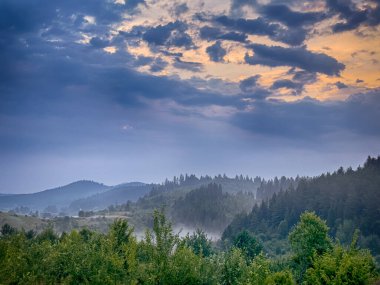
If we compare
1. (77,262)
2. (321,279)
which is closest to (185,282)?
(77,262)

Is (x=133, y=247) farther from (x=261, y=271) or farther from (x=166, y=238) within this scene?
(x=261, y=271)

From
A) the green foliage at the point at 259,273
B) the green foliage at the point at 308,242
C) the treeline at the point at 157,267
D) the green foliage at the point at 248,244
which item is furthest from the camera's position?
the green foliage at the point at 248,244

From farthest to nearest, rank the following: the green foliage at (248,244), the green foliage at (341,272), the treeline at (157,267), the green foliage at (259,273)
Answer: the green foliage at (248,244) < the green foliage at (341,272) < the treeline at (157,267) < the green foliage at (259,273)

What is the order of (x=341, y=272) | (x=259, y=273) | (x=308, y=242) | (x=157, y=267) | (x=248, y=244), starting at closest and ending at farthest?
(x=259, y=273)
(x=157, y=267)
(x=341, y=272)
(x=308, y=242)
(x=248, y=244)

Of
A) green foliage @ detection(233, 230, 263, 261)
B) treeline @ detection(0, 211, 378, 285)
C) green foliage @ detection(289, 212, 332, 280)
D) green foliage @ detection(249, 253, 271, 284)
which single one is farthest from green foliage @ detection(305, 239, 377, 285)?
green foliage @ detection(233, 230, 263, 261)

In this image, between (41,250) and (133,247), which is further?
(41,250)

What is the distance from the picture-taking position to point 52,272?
157 ft

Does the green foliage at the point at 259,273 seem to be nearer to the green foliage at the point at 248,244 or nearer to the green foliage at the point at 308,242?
the green foliage at the point at 308,242

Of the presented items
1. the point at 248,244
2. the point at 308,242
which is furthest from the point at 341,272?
the point at 248,244

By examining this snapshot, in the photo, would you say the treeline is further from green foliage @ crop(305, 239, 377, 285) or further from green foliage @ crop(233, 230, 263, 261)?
green foliage @ crop(233, 230, 263, 261)

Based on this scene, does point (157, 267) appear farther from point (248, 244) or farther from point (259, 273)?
point (248, 244)

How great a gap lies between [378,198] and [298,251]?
136 metres

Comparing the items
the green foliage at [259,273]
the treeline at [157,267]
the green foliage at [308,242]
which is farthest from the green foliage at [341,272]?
the green foliage at [308,242]

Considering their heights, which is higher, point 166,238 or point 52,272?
point 166,238
